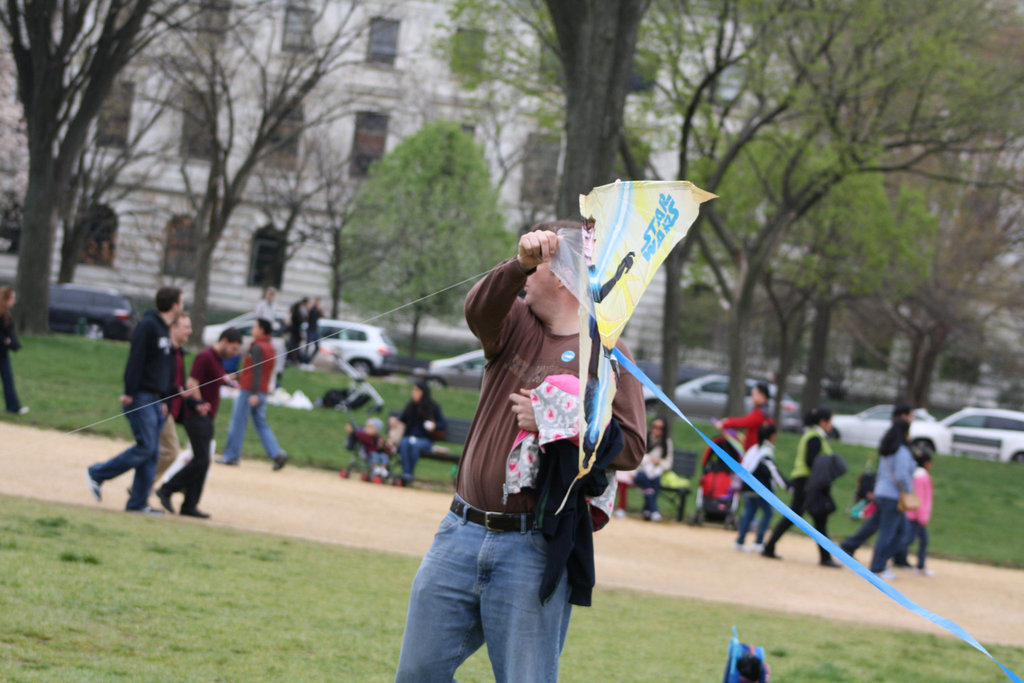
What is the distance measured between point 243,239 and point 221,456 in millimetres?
30158

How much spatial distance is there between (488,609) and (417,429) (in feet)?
40.4

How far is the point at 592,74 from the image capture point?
1395 centimetres

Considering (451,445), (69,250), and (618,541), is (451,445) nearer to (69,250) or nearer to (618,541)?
(618,541)

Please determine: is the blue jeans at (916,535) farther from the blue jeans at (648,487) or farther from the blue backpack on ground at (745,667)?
the blue backpack on ground at (745,667)

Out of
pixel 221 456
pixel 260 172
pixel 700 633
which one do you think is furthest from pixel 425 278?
pixel 700 633

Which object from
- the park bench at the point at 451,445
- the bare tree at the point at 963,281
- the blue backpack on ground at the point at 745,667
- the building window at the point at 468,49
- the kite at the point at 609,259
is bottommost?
the park bench at the point at 451,445

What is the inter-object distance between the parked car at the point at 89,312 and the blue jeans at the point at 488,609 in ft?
103

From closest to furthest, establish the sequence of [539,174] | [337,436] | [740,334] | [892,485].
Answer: [892,485] < [337,436] < [740,334] < [539,174]

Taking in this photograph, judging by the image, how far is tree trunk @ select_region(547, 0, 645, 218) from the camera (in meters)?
13.9

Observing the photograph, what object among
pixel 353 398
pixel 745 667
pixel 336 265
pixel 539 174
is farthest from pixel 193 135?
pixel 745 667

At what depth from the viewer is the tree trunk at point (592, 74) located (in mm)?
13906

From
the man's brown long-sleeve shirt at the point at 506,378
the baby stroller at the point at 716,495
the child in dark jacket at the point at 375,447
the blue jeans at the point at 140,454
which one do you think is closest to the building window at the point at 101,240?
the child in dark jacket at the point at 375,447

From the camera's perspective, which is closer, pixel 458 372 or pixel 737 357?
pixel 737 357

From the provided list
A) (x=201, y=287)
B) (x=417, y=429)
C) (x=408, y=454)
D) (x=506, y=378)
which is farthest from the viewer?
(x=201, y=287)
